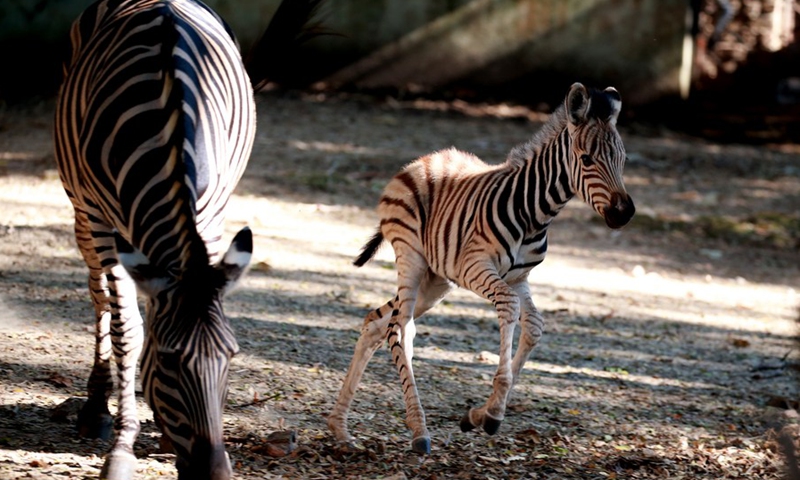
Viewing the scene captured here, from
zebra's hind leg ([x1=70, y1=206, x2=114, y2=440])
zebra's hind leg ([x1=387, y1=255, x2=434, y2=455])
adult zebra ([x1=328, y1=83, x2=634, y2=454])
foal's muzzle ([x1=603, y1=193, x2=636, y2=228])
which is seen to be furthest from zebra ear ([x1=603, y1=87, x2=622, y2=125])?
zebra's hind leg ([x1=70, y1=206, x2=114, y2=440])

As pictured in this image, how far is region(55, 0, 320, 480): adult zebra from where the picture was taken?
160 inches

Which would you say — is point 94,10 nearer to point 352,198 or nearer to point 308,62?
point 352,198

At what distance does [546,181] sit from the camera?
231 inches

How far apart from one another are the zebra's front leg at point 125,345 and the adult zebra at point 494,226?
1.22m

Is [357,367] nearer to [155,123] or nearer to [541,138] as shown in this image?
[541,138]

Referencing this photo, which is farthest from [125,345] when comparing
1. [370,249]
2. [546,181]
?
[546,181]

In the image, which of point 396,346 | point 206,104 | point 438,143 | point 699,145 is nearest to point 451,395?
point 396,346

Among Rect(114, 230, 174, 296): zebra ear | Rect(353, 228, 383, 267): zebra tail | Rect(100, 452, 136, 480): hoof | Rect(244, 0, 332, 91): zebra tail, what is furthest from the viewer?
Rect(244, 0, 332, 91): zebra tail

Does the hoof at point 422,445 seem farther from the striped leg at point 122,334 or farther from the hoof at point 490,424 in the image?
the striped leg at point 122,334

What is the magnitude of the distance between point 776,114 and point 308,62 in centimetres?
786

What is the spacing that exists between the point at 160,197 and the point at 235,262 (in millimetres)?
507

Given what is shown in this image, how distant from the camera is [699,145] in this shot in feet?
52.0

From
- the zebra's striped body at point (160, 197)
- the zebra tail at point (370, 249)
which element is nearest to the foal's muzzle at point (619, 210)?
the zebra tail at point (370, 249)

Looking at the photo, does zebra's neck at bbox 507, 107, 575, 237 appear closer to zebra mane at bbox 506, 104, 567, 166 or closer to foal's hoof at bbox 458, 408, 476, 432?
zebra mane at bbox 506, 104, 567, 166
